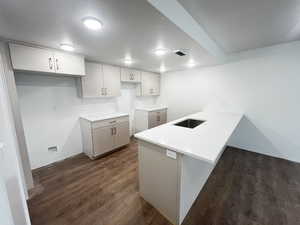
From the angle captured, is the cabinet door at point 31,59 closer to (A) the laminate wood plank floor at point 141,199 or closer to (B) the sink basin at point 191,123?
(A) the laminate wood plank floor at point 141,199

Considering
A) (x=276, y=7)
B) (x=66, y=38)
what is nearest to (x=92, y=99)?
(x=66, y=38)

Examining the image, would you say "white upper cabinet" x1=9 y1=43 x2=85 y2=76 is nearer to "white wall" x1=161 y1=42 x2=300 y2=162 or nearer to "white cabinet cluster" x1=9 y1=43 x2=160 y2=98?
"white cabinet cluster" x1=9 y1=43 x2=160 y2=98

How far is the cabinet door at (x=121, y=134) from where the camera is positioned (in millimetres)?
2918

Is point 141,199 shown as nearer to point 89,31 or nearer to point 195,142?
point 195,142

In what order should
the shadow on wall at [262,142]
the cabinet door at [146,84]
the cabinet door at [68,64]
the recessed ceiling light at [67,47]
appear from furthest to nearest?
1. the cabinet door at [146,84]
2. the shadow on wall at [262,142]
3. the cabinet door at [68,64]
4. the recessed ceiling light at [67,47]

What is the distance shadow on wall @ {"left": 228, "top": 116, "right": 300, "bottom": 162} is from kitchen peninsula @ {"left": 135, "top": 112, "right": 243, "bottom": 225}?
187 cm

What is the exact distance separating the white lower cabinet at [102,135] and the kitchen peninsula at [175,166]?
1.38 meters

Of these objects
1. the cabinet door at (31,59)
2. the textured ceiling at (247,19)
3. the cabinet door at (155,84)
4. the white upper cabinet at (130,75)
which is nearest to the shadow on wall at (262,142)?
the textured ceiling at (247,19)

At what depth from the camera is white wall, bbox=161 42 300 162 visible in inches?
90.7

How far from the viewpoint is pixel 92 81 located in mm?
2670

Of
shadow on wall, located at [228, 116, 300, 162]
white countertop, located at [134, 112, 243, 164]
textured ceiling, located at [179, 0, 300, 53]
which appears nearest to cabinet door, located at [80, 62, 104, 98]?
white countertop, located at [134, 112, 243, 164]

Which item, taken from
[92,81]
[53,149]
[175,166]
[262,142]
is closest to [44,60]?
[92,81]

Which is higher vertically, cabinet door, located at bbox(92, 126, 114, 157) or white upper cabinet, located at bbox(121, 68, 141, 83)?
white upper cabinet, located at bbox(121, 68, 141, 83)

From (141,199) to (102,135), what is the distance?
152 cm
